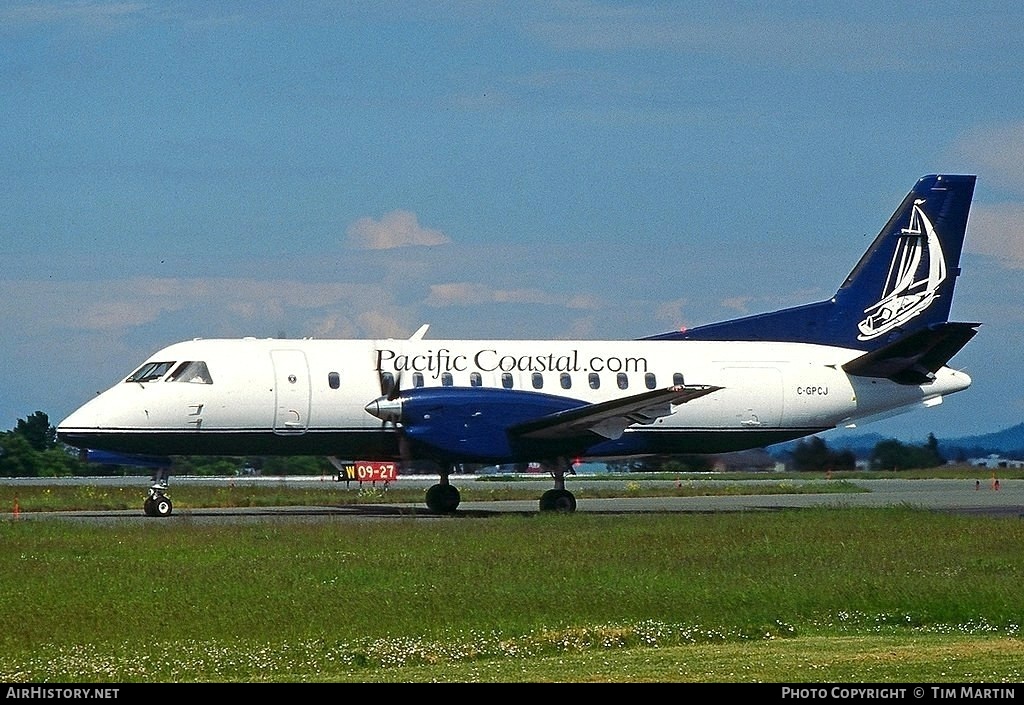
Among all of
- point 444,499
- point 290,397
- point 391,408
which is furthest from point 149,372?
point 444,499

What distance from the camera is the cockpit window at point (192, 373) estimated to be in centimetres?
2947

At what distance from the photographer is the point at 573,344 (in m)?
32.4

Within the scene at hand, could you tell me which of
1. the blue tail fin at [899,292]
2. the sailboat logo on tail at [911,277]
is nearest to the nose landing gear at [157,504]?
the blue tail fin at [899,292]

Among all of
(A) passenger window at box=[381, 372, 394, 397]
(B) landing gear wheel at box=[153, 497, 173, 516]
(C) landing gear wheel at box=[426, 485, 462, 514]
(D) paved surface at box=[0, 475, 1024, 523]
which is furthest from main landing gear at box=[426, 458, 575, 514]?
(B) landing gear wheel at box=[153, 497, 173, 516]

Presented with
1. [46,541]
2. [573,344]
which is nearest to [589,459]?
[573,344]

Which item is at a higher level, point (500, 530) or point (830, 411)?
point (830, 411)

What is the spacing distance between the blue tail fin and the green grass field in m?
8.41

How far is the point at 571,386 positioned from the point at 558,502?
2.52 metres

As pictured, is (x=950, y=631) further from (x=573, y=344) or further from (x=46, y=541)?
(x=573, y=344)

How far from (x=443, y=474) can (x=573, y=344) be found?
160 inches

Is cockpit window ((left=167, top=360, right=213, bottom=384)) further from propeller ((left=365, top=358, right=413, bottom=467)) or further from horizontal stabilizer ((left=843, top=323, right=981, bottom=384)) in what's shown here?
horizontal stabilizer ((left=843, top=323, right=981, bottom=384))

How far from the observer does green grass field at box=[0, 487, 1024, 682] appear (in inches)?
484

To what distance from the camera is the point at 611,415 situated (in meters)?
30.1

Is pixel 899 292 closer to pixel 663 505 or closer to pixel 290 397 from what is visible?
pixel 663 505
